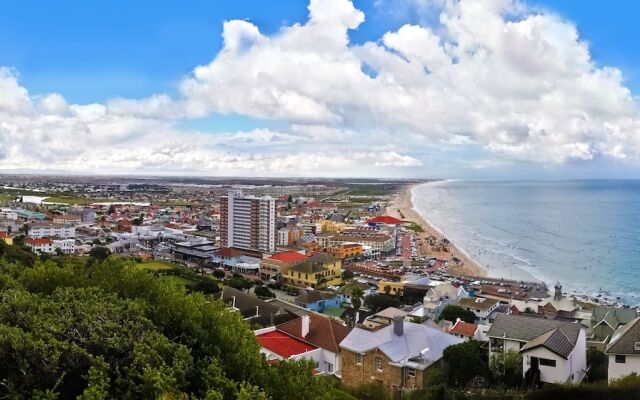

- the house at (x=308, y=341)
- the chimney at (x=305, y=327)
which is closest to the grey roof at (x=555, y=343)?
the house at (x=308, y=341)

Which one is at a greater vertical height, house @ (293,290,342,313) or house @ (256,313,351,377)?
house @ (256,313,351,377)

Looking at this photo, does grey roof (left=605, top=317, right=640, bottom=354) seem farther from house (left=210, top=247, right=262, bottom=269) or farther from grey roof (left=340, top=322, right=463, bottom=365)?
house (left=210, top=247, right=262, bottom=269)

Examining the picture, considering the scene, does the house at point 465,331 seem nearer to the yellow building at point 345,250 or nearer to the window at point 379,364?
the window at point 379,364

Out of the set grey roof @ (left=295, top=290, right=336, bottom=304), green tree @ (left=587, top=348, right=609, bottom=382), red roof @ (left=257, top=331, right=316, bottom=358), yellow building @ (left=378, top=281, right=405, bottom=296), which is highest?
green tree @ (left=587, top=348, right=609, bottom=382)

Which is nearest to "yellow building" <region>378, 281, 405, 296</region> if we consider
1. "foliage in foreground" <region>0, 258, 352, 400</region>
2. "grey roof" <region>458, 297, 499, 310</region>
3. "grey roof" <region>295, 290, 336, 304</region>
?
"grey roof" <region>295, 290, 336, 304</region>

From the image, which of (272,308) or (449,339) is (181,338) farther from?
(272,308)

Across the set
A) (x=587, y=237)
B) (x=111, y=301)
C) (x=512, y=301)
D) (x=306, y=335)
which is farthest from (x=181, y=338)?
(x=587, y=237)
